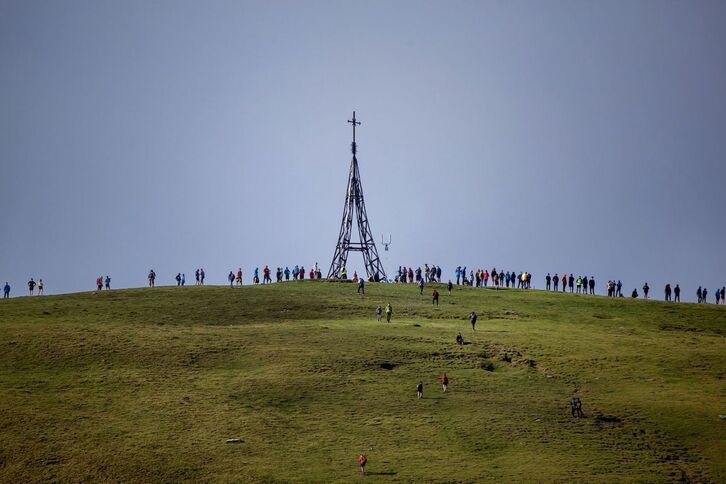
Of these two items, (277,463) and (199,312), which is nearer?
(277,463)

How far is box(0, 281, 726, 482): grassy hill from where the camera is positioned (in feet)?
156

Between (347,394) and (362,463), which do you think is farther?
(347,394)

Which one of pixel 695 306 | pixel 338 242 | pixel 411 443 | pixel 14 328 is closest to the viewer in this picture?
pixel 411 443

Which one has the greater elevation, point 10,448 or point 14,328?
point 14,328

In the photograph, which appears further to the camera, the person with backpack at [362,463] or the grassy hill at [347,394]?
the grassy hill at [347,394]

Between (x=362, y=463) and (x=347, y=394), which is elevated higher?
(x=347, y=394)

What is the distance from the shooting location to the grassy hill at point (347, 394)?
4766cm

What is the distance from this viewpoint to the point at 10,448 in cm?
4875

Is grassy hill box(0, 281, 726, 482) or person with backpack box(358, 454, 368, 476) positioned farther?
grassy hill box(0, 281, 726, 482)

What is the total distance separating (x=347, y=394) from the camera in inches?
2248

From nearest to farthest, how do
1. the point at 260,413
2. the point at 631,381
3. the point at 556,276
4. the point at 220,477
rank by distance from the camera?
the point at 220,477 → the point at 260,413 → the point at 631,381 → the point at 556,276

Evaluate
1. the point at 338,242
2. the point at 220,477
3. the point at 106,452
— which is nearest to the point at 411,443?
the point at 220,477

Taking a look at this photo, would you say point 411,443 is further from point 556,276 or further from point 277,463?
point 556,276

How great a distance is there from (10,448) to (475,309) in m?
46.7
